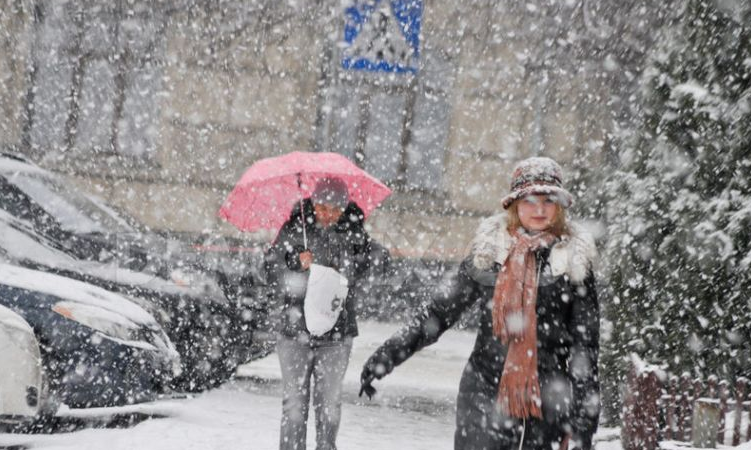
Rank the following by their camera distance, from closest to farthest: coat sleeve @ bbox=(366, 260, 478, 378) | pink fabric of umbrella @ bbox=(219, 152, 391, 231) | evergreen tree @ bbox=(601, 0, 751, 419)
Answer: coat sleeve @ bbox=(366, 260, 478, 378)
evergreen tree @ bbox=(601, 0, 751, 419)
pink fabric of umbrella @ bbox=(219, 152, 391, 231)

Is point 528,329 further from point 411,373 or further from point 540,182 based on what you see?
point 411,373

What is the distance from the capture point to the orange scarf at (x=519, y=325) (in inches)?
131

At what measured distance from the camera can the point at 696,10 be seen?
20.4ft

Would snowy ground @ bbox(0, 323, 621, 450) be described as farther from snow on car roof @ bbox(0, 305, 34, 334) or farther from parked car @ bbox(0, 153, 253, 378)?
snow on car roof @ bbox(0, 305, 34, 334)

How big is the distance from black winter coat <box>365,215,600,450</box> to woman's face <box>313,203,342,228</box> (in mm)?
1736

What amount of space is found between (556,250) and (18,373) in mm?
3449

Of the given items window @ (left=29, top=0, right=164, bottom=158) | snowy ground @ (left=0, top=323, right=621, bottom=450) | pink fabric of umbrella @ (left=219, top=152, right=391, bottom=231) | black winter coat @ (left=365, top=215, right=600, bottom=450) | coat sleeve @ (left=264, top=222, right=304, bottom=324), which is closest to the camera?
black winter coat @ (left=365, top=215, right=600, bottom=450)

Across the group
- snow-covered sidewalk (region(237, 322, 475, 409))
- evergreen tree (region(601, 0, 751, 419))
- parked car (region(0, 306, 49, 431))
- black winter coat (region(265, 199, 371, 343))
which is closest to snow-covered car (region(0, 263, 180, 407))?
parked car (region(0, 306, 49, 431))

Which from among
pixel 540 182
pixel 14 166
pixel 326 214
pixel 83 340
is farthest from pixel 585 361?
pixel 14 166

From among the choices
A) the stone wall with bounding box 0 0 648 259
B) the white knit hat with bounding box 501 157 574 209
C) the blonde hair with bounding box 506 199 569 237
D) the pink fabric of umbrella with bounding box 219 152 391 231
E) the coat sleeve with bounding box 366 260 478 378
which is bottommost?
the coat sleeve with bounding box 366 260 478 378

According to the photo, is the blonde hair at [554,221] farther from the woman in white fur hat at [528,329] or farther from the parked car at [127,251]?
the parked car at [127,251]

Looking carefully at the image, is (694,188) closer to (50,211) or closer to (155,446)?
(155,446)

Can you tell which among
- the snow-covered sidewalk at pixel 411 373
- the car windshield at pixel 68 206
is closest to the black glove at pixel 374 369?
the car windshield at pixel 68 206

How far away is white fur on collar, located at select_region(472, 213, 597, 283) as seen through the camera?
3328 mm
